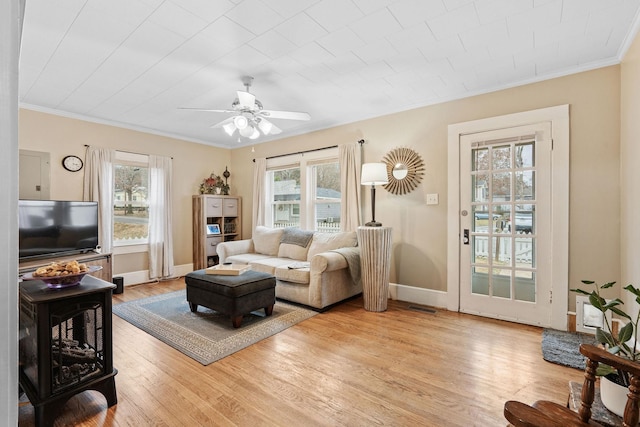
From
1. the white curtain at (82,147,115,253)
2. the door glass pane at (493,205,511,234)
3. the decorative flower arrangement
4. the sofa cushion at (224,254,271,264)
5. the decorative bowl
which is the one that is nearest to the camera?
the decorative bowl

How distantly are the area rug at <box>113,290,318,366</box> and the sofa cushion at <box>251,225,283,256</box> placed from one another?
1120mm

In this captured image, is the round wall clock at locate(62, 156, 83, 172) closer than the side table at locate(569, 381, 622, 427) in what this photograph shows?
No

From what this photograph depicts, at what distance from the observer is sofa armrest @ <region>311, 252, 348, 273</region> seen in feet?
11.4

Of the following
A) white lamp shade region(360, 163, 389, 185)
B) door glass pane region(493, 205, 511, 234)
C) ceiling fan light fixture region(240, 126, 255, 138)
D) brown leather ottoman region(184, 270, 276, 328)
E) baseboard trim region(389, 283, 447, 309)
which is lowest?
baseboard trim region(389, 283, 447, 309)

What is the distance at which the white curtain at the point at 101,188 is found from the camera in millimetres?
4289

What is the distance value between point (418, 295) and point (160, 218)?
406 cm

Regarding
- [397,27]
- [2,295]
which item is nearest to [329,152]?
[397,27]

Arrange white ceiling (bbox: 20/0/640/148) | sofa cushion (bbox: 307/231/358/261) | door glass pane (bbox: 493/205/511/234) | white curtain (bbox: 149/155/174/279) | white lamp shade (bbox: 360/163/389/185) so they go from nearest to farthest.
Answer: white ceiling (bbox: 20/0/640/148) → door glass pane (bbox: 493/205/511/234) → white lamp shade (bbox: 360/163/389/185) → sofa cushion (bbox: 307/231/358/261) → white curtain (bbox: 149/155/174/279)

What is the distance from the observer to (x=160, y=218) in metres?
5.00

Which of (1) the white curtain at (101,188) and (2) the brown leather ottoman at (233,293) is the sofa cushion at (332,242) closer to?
(2) the brown leather ottoman at (233,293)

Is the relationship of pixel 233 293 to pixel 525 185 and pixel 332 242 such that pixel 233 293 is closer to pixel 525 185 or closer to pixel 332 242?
pixel 332 242

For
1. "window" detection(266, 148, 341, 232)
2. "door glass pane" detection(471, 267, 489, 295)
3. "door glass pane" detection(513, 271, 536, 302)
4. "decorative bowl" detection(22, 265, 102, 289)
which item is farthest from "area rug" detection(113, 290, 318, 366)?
"door glass pane" detection(513, 271, 536, 302)

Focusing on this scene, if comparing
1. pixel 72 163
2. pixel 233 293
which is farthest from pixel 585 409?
pixel 72 163

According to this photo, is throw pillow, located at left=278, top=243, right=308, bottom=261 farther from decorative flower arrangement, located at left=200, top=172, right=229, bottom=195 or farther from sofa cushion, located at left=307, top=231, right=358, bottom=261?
decorative flower arrangement, located at left=200, top=172, right=229, bottom=195
